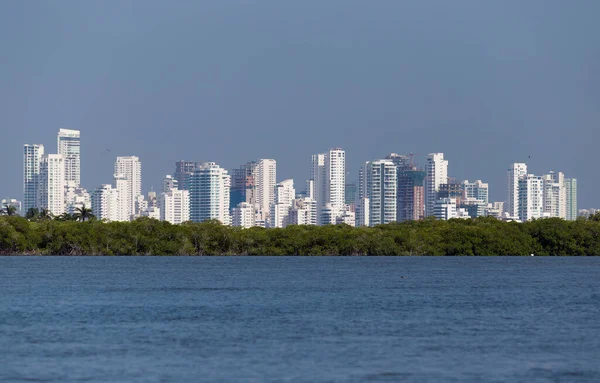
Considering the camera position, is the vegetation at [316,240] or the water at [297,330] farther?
the vegetation at [316,240]

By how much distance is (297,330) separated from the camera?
43344 millimetres

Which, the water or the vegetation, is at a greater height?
the vegetation

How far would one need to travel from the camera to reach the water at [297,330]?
32.1 metres

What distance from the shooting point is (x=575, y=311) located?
53.8 m

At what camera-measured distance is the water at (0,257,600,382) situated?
1264 inches

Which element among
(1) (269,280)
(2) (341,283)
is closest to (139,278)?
(1) (269,280)

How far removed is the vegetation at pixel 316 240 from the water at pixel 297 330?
49927 millimetres

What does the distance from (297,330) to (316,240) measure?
94932mm

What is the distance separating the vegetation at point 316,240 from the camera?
13300 centimetres

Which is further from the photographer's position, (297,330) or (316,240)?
(316,240)

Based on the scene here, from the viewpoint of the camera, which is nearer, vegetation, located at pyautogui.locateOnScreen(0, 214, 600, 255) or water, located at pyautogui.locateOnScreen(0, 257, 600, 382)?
water, located at pyautogui.locateOnScreen(0, 257, 600, 382)

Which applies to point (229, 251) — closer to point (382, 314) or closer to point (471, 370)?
point (382, 314)

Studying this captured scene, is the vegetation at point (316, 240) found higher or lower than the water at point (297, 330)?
higher

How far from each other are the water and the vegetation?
49927 millimetres
